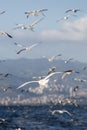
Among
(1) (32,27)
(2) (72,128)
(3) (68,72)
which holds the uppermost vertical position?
(1) (32,27)

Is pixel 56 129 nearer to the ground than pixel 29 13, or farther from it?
nearer to the ground

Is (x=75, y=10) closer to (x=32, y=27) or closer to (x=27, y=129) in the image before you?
(x=32, y=27)

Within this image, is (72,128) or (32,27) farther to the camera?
(72,128)

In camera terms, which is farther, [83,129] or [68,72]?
[83,129]

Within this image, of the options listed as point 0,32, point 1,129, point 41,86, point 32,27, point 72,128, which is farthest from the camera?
point 72,128

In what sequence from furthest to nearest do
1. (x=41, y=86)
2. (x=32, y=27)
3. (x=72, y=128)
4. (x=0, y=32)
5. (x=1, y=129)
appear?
(x=72, y=128) → (x=1, y=129) → (x=32, y=27) → (x=0, y=32) → (x=41, y=86)

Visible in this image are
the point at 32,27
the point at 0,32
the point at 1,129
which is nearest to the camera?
the point at 0,32

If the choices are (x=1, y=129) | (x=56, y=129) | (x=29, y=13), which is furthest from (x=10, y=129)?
(x=29, y=13)

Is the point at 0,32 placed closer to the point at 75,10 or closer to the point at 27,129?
the point at 75,10

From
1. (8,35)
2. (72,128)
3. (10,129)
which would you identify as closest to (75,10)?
(8,35)
